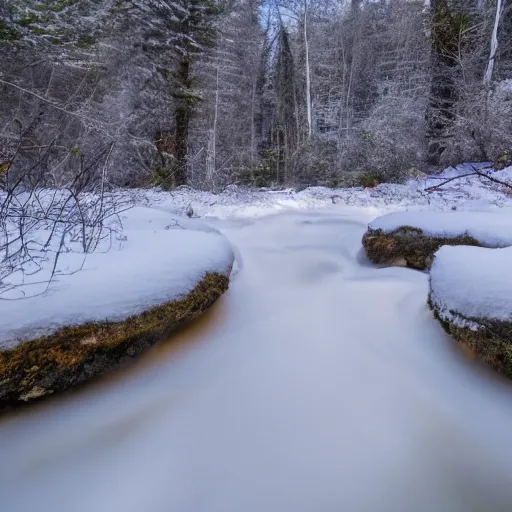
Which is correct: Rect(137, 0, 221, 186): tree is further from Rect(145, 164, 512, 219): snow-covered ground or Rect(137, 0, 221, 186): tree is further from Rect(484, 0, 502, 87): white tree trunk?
Rect(484, 0, 502, 87): white tree trunk

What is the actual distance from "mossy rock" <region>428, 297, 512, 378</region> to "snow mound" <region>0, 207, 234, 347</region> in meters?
1.70

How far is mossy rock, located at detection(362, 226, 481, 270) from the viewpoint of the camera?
371cm

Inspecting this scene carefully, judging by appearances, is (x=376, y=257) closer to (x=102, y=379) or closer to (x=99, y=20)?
(x=102, y=379)

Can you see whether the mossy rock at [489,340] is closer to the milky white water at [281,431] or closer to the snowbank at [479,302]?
the snowbank at [479,302]

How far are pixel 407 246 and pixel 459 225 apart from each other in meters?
0.59

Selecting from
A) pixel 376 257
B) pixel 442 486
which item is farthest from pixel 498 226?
Answer: pixel 442 486

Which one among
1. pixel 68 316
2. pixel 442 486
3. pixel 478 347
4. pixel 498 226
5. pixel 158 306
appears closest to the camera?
pixel 442 486

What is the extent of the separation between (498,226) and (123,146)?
10.1m

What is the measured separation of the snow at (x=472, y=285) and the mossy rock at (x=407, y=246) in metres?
1.24

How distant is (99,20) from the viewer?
9.08m

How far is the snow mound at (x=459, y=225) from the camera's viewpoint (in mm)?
3463

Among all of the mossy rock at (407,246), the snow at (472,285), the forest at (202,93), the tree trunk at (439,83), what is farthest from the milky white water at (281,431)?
the tree trunk at (439,83)

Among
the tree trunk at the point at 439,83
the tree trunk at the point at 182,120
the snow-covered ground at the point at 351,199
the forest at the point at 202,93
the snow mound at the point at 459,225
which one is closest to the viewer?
the snow mound at the point at 459,225

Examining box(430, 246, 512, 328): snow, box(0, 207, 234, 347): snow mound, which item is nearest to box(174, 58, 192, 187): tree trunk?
box(0, 207, 234, 347): snow mound
